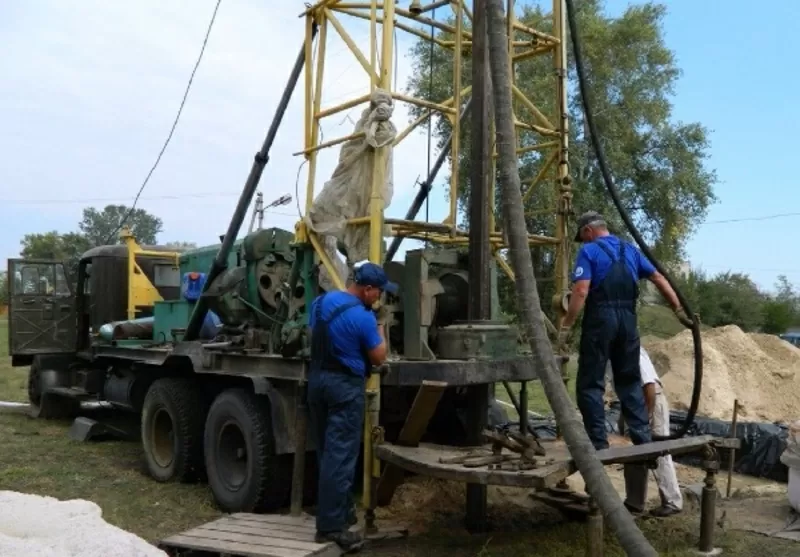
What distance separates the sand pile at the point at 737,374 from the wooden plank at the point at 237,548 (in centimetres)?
805

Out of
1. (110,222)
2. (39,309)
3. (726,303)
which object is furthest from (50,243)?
(39,309)

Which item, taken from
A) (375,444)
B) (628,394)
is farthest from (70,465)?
(628,394)

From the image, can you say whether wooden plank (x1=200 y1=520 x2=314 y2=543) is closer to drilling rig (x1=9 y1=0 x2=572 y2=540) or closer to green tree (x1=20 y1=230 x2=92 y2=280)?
drilling rig (x1=9 y1=0 x2=572 y2=540)

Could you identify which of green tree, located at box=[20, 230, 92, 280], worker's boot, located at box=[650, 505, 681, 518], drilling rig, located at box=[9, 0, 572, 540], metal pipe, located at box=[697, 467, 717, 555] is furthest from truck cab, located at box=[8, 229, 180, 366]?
green tree, located at box=[20, 230, 92, 280]

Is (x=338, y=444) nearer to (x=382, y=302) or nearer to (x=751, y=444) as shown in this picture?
(x=382, y=302)

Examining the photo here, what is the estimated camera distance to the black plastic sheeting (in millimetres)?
9227

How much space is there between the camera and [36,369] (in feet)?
40.5

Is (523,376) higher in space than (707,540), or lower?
higher

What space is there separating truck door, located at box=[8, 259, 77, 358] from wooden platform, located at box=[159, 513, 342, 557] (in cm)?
711

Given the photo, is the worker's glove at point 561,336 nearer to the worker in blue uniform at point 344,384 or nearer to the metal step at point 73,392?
the worker in blue uniform at point 344,384

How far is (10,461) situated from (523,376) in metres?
6.02

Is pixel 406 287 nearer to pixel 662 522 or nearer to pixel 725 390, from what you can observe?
pixel 662 522

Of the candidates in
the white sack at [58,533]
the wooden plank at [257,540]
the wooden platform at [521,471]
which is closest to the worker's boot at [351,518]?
the wooden plank at [257,540]

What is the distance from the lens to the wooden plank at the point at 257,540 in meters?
5.40
